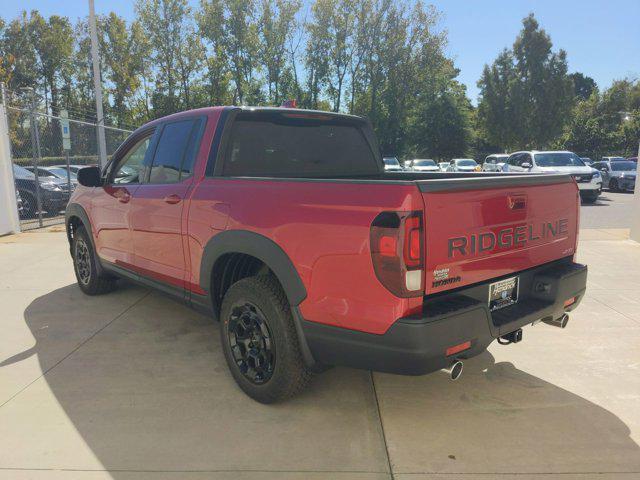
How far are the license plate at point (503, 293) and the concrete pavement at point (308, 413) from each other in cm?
67

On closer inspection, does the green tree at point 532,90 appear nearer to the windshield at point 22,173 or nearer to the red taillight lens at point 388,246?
the windshield at point 22,173

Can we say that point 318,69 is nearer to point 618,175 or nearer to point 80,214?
point 618,175

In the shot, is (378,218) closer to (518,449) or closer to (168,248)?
(518,449)

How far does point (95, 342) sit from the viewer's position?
13.3ft

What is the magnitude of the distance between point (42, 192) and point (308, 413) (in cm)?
1299

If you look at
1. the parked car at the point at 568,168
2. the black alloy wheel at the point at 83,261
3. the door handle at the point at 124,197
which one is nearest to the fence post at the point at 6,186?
the black alloy wheel at the point at 83,261

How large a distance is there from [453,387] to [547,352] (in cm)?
107

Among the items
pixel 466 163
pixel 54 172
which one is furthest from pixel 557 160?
pixel 54 172

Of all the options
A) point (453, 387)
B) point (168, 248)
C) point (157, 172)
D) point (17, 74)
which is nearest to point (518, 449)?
point (453, 387)

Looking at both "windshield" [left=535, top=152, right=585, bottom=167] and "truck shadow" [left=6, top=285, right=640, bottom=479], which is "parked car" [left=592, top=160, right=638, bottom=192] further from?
"truck shadow" [left=6, top=285, right=640, bottom=479]

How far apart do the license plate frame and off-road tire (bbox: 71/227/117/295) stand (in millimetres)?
3929

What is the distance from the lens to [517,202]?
8.98 ft

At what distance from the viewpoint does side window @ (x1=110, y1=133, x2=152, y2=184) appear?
432 centimetres

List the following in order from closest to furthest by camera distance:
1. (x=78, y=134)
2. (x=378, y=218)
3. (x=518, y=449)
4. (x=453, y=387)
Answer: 1. (x=378, y=218)
2. (x=518, y=449)
3. (x=453, y=387)
4. (x=78, y=134)
